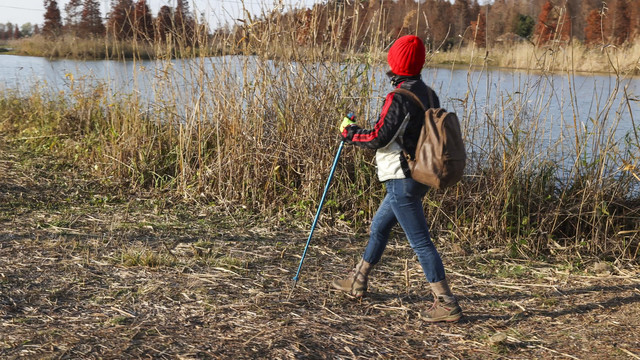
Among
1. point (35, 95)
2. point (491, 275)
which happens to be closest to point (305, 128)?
point (491, 275)

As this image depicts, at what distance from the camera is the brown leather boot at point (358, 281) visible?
11.1ft

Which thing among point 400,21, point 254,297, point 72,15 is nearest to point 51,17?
point 72,15

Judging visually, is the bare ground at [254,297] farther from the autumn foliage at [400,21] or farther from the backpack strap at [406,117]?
the autumn foliage at [400,21]

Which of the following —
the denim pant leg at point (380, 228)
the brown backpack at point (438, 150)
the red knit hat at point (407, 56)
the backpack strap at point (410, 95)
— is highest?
the red knit hat at point (407, 56)

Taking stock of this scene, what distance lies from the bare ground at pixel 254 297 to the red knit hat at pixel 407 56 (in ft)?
4.37


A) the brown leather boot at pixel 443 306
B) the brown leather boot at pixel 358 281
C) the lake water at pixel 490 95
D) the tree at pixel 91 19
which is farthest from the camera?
the tree at pixel 91 19

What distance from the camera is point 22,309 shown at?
3037 millimetres

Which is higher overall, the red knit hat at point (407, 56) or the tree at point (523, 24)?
the tree at point (523, 24)

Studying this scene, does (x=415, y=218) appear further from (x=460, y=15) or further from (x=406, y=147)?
(x=460, y=15)

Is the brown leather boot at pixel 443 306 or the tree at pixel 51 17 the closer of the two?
the brown leather boot at pixel 443 306

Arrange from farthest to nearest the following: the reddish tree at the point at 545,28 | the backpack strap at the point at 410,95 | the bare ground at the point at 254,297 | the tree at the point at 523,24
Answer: the tree at the point at 523,24, the reddish tree at the point at 545,28, the backpack strap at the point at 410,95, the bare ground at the point at 254,297

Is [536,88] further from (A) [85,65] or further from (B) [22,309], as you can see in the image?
(A) [85,65]

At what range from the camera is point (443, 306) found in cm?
313

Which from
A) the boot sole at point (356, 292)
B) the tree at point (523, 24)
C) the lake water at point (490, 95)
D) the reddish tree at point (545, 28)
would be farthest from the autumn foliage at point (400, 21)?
the boot sole at point (356, 292)
